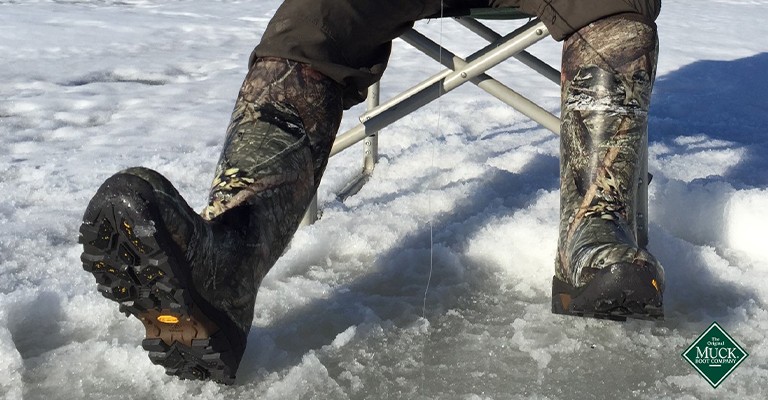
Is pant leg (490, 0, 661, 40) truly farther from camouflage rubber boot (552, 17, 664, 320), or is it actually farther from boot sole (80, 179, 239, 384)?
boot sole (80, 179, 239, 384)

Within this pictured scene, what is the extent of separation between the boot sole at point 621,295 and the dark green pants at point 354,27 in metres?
0.52

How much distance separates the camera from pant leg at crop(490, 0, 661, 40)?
1571 millimetres

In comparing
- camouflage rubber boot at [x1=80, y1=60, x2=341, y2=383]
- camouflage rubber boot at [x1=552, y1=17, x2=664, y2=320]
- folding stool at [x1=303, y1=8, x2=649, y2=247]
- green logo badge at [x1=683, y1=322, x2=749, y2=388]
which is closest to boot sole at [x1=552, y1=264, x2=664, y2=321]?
camouflage rubber boot at [x1=552, y1=17, x2=664, y2=320]

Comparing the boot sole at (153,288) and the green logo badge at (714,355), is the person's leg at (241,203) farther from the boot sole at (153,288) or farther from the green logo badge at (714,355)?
the green logo badge at (714,355)

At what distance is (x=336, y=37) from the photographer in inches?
61.2

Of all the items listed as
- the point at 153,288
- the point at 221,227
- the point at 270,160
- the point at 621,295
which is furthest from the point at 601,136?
the point at 153,288

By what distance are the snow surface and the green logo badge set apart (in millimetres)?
20

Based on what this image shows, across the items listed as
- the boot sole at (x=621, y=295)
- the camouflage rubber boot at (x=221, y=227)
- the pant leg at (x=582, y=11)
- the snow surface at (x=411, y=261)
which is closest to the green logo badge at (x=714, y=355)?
the snow surface at (x=411, y=261)

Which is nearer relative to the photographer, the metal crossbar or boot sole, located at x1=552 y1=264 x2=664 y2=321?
boot sole, located at x1=552 y1=264 x2=664 y2=321

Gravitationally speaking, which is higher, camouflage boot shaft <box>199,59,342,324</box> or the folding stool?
camouflage boot shaft <box>199,59,342,324</box>

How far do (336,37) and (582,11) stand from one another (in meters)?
0.45

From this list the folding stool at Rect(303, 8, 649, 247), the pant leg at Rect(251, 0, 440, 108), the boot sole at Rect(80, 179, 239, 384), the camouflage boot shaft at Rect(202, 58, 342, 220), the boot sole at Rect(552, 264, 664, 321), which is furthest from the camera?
the folding stool at Rect(303, 8, 649, 247)

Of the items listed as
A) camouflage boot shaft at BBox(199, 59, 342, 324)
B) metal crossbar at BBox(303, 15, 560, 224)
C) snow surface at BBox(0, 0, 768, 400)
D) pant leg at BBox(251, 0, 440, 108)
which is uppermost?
pant leg at BBox(251, 0, 440, 108)

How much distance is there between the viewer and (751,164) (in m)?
2.94
